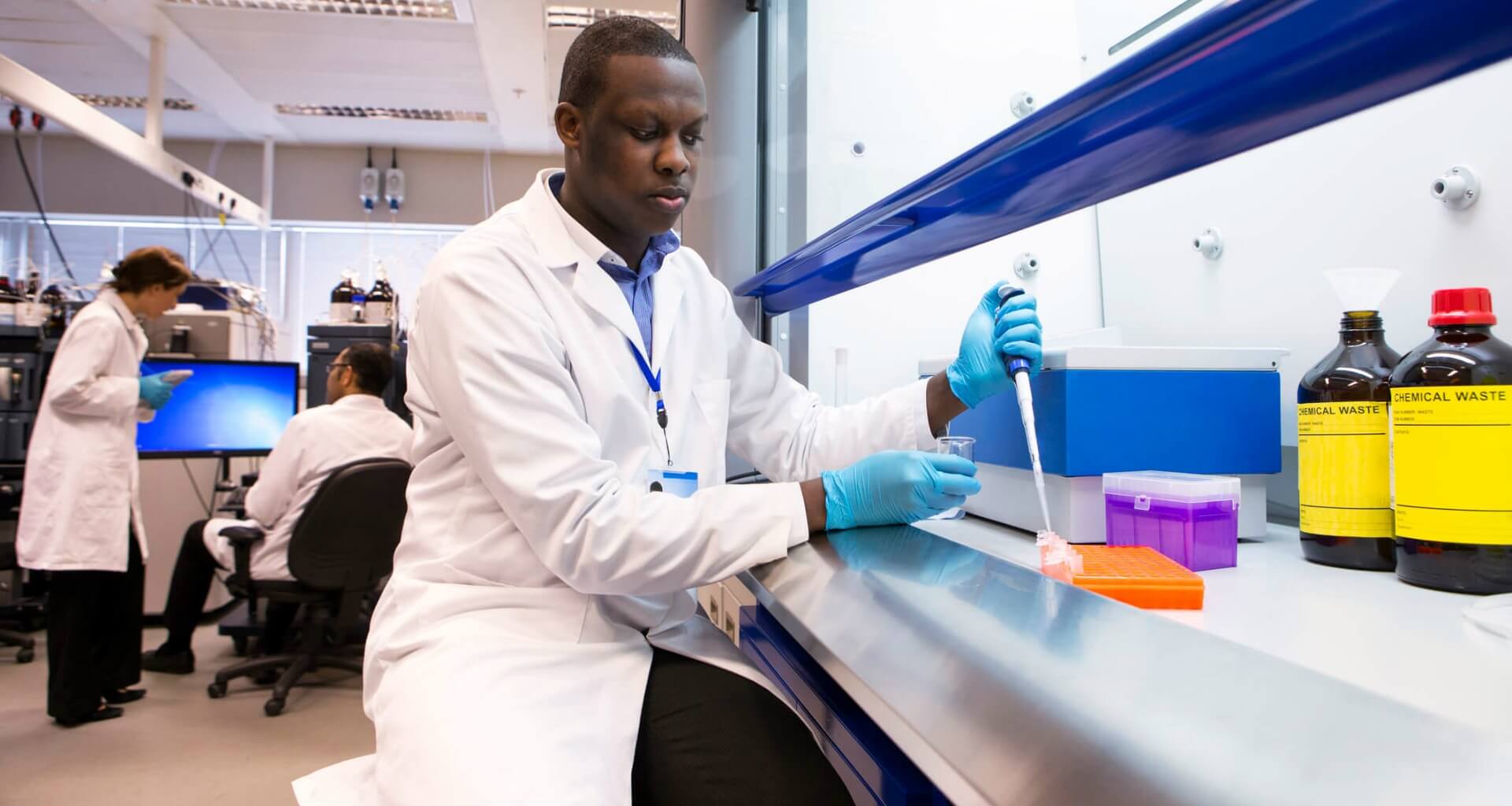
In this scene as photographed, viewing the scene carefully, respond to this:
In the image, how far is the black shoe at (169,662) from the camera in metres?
2.95

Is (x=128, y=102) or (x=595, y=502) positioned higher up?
(x=128, y=102)

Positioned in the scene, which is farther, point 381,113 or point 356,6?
point 381,113

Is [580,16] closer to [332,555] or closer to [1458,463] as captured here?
[332,555]

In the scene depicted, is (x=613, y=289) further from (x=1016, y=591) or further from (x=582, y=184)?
(x=1016, y=591)

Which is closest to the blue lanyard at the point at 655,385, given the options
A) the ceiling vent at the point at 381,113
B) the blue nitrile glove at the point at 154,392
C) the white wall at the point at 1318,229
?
the white wall at the point at 1318,229

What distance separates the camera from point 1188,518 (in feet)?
2.61

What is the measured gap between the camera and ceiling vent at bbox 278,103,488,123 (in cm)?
532

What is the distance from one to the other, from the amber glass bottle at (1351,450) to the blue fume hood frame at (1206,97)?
28 centimetres

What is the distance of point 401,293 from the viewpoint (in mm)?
5969

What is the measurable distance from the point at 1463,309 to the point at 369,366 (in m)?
2.89

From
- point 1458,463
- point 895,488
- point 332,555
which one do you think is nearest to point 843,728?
point 895,488

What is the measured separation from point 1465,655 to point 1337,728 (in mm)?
251

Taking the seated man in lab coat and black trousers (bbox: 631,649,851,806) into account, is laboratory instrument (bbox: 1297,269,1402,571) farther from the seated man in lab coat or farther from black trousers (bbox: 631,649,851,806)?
the seated man in lab coat

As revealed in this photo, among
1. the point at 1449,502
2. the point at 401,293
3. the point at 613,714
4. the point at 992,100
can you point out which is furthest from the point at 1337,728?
the point at 401,293
